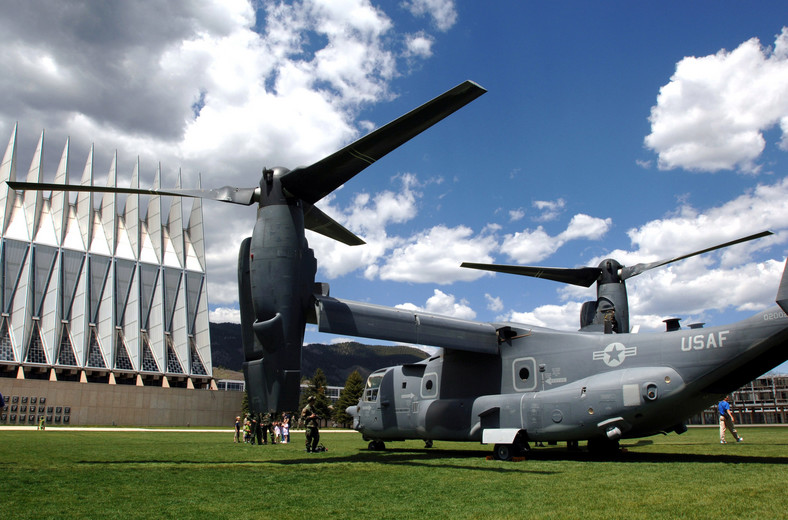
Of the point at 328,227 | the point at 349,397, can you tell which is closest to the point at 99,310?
the point at 349,397

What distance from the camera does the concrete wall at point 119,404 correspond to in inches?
2319

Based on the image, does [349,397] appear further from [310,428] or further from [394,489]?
[394,489]

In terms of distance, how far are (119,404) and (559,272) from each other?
2353 inches

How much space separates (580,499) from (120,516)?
20.1 ft

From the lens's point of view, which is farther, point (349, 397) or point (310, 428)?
point (349, 397)

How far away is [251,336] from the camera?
41.7ft

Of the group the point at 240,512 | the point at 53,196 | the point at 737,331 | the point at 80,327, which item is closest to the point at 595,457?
the point at 737,331

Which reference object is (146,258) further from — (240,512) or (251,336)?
(240,512)

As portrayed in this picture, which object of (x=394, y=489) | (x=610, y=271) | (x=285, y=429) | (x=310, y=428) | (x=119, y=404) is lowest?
(x=119, y=404)

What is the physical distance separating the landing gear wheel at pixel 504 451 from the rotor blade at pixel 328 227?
23.4 ft

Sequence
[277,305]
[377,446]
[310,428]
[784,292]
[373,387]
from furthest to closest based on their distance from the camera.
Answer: [373,387] < [377,446] < [310,428] < [277,305] < [784,292]

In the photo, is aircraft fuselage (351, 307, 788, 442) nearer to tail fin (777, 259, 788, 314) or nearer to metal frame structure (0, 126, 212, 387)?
tail fin (777, 259, 788, 314)

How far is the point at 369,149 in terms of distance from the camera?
11.7 m

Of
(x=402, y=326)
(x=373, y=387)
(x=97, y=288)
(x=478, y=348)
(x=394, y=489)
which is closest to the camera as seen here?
(x=394, y=489)
